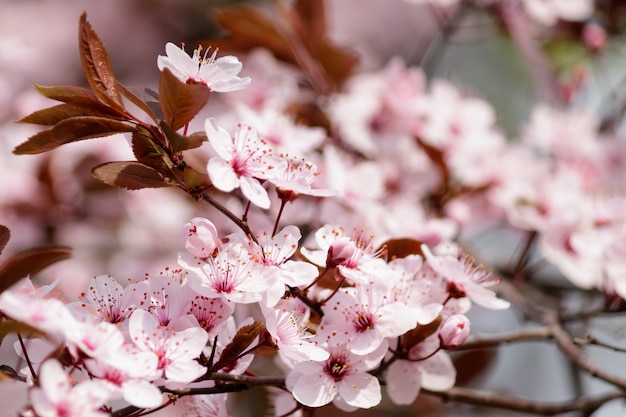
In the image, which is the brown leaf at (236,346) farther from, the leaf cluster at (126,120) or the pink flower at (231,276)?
the leaf cluster at (126,120)

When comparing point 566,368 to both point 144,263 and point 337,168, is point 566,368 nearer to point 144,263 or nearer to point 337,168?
point 337,168

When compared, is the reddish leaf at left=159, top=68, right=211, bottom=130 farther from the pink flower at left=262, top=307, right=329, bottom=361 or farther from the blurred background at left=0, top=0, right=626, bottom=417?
the blurred background at left=0, top=0, right=626, bottom=417

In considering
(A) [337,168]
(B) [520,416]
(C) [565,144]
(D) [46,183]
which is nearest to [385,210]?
(A) [337,168]

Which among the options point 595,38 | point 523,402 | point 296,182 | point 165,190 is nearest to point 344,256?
point 296,182

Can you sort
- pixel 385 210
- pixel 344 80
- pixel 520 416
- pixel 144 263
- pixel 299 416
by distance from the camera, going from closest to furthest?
pixel 299 416 → pixel 385 210 → pixel 520 416 → pixel 344 80 → pixel 144 263

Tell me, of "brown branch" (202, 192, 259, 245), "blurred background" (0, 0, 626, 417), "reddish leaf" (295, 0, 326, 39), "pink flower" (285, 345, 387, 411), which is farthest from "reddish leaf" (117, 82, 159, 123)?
"reddish leaf" (295, 0, 326, 39)

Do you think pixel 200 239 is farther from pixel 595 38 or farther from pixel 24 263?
pixel 595 38

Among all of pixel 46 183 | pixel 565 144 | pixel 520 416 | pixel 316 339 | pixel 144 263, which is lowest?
pixel 144 263
